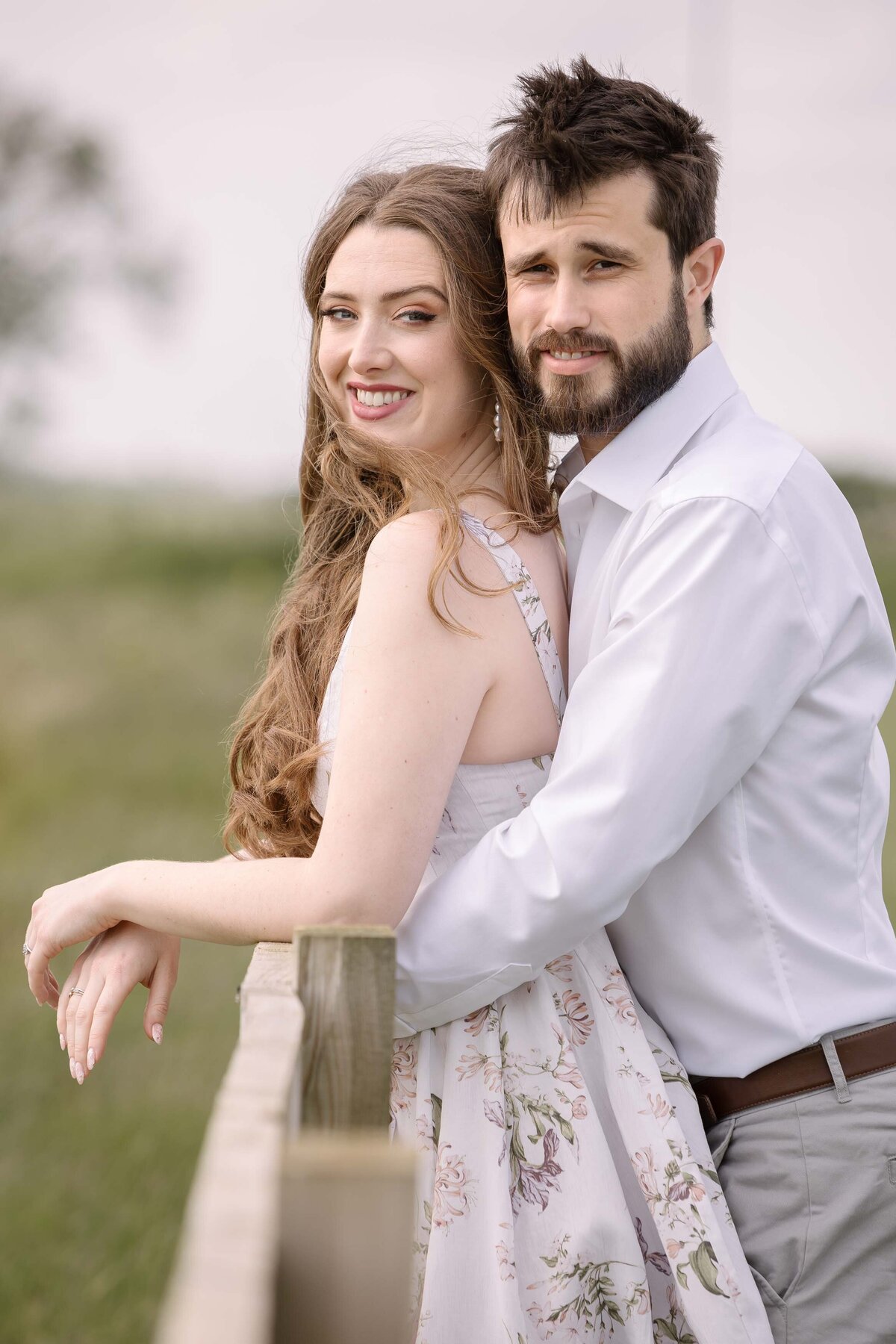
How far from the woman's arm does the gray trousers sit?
1.84 feet

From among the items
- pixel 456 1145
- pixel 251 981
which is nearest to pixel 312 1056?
pixel 251 981

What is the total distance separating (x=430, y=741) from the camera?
162 centimetres

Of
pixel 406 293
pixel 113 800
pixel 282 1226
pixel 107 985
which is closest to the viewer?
pixel 282 1226

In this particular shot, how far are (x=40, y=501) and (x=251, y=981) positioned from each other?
21077 millimetres

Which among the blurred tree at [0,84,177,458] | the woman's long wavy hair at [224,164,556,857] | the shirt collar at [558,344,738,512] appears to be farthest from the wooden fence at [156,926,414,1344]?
the blurred tree at [0,84,177,458]

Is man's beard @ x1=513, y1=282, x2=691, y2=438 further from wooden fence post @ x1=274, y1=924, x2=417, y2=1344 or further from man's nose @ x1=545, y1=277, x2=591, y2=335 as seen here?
wooden fence post @ x1=274, y1=924, x2=417, y2=1344

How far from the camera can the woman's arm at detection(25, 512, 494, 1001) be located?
62.1 inches

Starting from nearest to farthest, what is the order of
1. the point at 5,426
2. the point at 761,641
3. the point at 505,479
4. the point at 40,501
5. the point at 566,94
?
the point at 761,641, the point at 566,94, the point at 505,479, the point at 5,426, the point at 40,501

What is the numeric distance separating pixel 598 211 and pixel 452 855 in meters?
0.90

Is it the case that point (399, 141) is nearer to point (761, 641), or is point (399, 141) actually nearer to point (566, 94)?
point (566, 94)

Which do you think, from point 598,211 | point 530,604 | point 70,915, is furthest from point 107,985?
point 598,211

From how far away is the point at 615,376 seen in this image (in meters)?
1.88

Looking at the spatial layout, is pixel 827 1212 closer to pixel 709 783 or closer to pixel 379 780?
pixel 709 783

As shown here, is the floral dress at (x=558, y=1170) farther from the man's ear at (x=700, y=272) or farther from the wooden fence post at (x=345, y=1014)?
the man's ear at (x=700, y=272)
